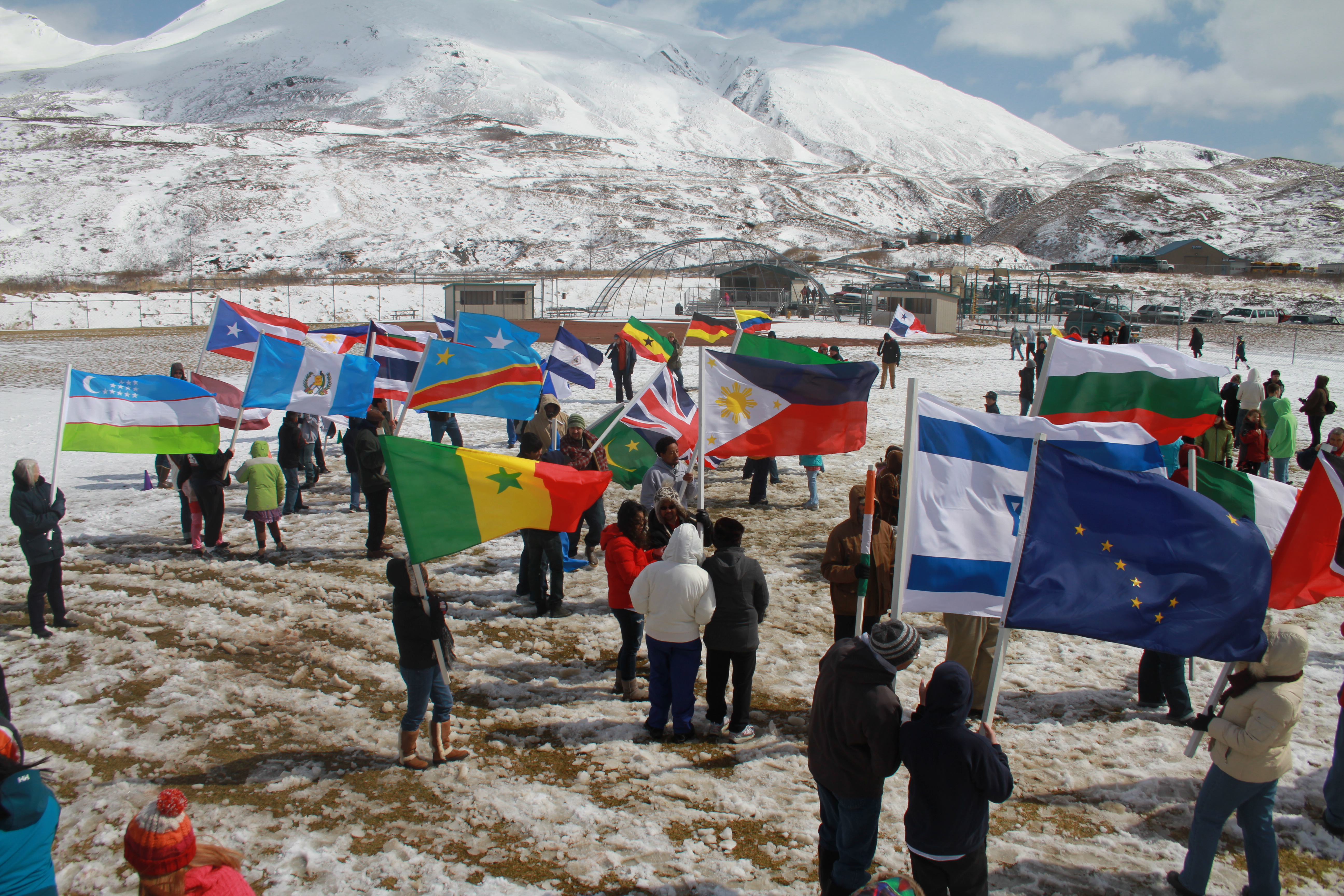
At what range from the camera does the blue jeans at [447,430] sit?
13500 millimetres

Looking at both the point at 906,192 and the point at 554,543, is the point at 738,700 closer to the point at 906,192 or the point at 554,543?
the point at 554,543

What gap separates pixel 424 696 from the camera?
17.6ft

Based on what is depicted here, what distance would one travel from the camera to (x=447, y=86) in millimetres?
190125

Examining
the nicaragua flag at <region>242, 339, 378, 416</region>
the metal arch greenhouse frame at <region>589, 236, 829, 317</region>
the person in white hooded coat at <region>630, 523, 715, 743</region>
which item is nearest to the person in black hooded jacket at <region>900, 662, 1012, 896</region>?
the person in white hooded coat at <region>630, 523, 715, 743</region>

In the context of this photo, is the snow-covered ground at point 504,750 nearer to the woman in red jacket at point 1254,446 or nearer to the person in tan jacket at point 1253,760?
the person in tan jacket at point 1253,760

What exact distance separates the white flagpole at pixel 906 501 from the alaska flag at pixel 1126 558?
0.62 metres

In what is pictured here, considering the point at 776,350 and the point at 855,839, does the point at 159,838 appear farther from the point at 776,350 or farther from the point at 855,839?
the point at 776,350

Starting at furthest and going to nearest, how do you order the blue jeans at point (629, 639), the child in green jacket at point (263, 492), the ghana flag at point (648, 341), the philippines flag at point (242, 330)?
the ghana flag at point (648, 341), the philippines flag at point (242, 330), the child in green jacket at point (263, 492), the blue jeans at point (629, 639)

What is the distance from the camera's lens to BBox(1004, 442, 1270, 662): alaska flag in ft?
14.0

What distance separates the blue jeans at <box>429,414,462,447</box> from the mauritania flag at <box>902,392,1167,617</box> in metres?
9.69

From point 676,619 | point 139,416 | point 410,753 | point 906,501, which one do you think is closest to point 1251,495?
point 906,501

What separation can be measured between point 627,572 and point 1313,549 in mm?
4597

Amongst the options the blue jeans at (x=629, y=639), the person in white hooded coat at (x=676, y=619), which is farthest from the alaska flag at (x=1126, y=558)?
the blue jeans at (x=629, y=639)

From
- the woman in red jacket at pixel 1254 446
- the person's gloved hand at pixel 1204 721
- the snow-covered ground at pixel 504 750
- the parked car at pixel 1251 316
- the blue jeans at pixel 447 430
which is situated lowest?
the snow-covered ground at pixel 504 750
